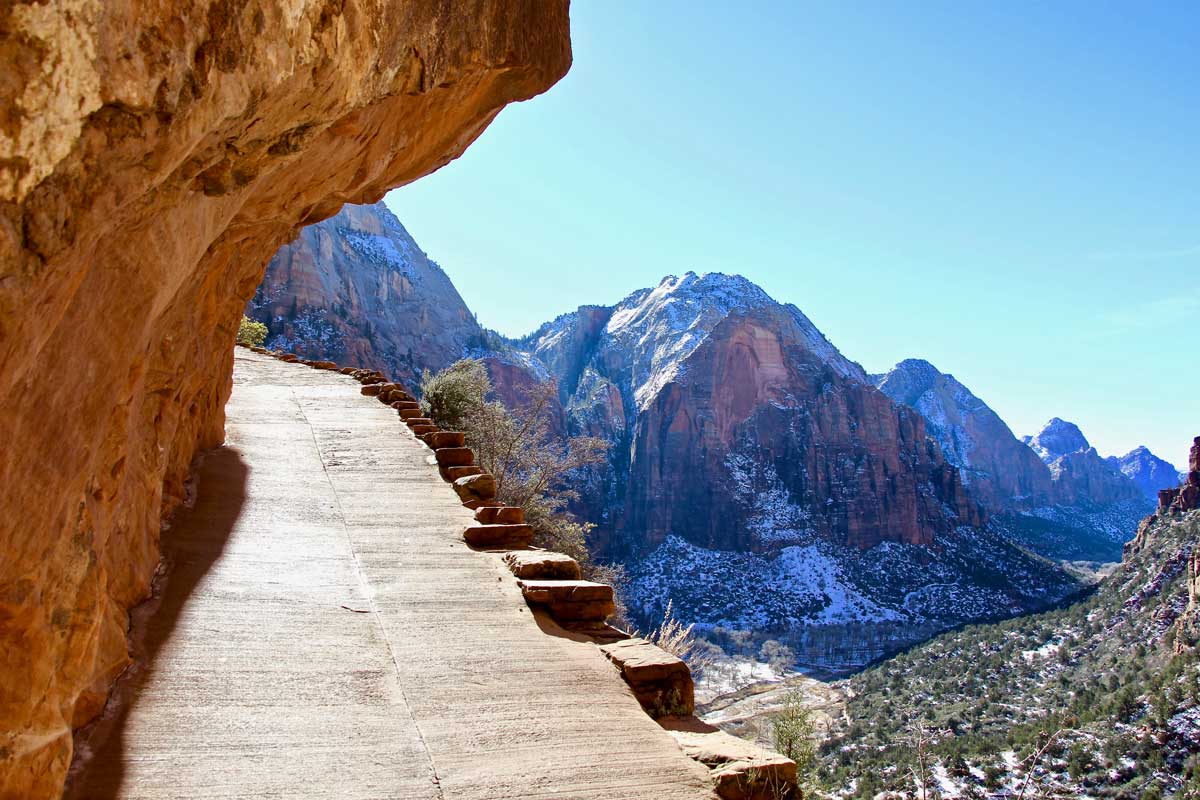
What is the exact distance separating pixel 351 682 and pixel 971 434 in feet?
595

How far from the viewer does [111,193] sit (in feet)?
7.37

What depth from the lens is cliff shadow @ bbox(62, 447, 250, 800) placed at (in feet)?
11.7

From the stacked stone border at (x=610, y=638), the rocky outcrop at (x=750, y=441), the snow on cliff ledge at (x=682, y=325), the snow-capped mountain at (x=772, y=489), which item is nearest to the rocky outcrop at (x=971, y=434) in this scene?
the snow on cliff ledge at (x=682, y=325)

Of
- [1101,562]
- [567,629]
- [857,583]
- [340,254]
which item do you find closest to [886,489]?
[857,583]

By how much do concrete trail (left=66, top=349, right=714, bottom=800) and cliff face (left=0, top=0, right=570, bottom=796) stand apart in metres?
0.41

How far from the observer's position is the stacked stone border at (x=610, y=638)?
4398 millimetres

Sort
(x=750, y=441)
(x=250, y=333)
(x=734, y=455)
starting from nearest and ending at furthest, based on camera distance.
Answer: (x=250, y=333), (x=734, y=455), (x=750, y=441)

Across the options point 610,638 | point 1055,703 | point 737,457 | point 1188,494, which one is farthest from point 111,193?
point 737,457

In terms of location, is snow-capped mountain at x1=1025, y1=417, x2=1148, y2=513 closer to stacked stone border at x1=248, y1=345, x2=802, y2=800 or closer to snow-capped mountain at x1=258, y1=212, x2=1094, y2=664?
snow-capped mountain at x1=258, y1=212, x2=1094, y2=664

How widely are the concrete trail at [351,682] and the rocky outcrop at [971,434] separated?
160422 mm

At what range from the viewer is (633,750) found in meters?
4.56

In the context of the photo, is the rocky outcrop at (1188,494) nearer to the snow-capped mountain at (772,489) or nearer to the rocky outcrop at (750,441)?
the snow-capped mountain at (772,489)

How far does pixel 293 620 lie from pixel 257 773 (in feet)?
5.90

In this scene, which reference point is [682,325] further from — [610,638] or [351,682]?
[351,682]
